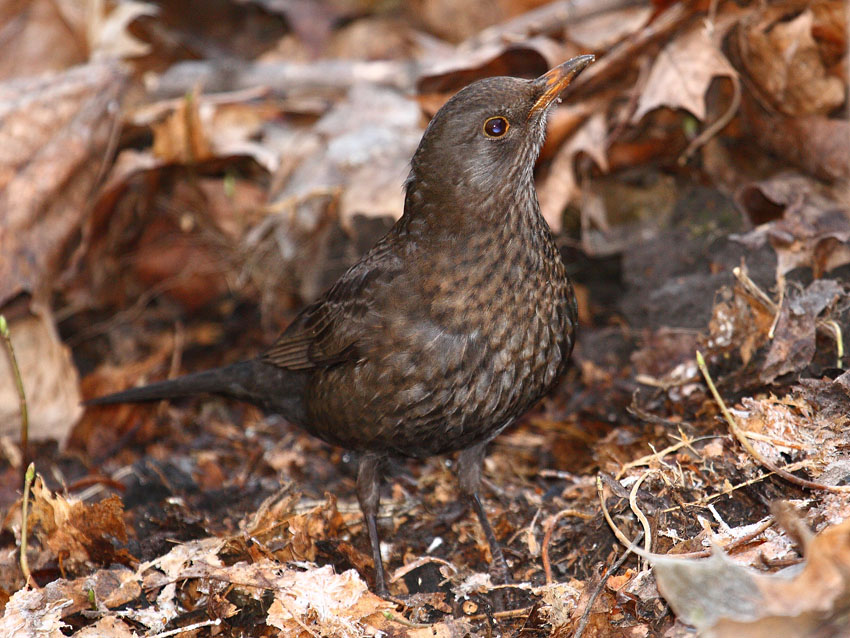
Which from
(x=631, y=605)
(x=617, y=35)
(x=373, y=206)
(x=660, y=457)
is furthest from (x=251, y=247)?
(x=631, y=605)

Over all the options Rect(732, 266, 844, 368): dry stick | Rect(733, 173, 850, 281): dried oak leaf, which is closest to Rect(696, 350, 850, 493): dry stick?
Rect(732, 266, 844, 368): dry stick

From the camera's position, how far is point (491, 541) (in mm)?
3947

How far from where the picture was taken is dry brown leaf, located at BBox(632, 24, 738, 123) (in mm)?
Answer: 4590

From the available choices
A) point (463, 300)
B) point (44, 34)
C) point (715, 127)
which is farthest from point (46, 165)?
point (715, 127)

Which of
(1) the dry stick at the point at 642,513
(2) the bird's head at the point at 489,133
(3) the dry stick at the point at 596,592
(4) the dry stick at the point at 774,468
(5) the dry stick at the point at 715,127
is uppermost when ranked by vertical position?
(2) the bird's head at the point at 489,133

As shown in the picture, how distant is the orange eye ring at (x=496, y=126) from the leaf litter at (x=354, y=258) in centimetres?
129

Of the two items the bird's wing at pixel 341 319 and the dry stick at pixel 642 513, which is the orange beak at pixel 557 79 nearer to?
the bird's wing at pixel 341 319

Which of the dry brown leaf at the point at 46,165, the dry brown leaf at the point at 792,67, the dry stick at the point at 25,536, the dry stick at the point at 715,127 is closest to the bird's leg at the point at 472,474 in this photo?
the dry stick at the point at 25,536

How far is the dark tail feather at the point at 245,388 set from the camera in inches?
181

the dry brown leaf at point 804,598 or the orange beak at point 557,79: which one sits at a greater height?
the orange beak at point 557,79

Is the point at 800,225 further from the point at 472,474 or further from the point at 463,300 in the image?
the point at 472,474

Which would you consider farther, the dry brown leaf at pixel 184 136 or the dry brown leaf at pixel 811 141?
the dry brown leaf at pixel 184 136

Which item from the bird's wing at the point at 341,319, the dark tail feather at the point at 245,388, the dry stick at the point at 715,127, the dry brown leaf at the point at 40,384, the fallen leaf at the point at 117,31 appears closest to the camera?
the bird's wing at the point at 341,319

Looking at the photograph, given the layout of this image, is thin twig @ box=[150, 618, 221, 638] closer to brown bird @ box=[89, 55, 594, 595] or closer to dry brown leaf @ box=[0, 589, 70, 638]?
dry brown leaf @ box=[0, 589, 70, 638]
